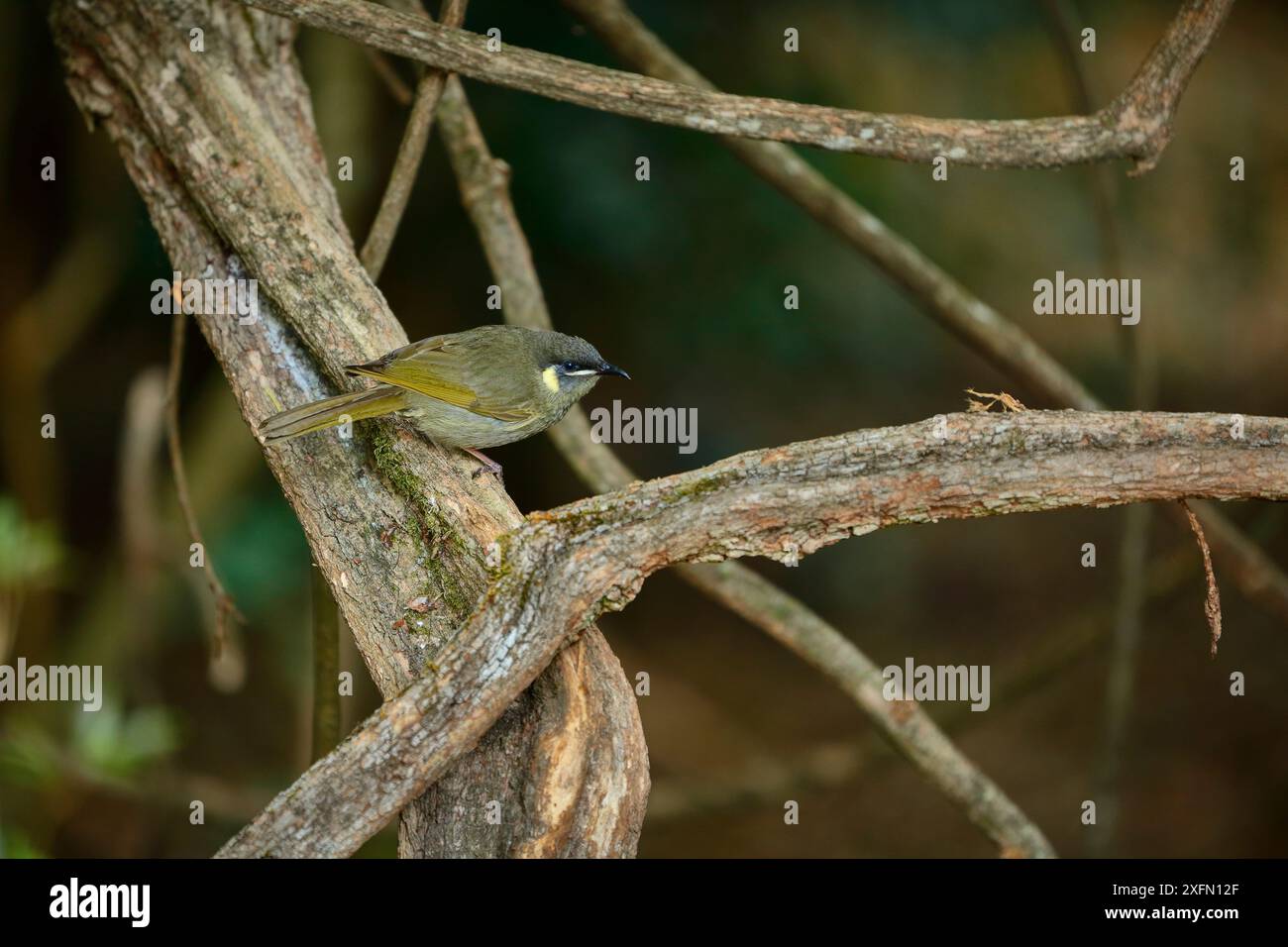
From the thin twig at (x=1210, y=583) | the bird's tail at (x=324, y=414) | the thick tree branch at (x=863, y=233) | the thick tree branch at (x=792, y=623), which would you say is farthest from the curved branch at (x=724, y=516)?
the thick tree branch at (x=863, y=233)

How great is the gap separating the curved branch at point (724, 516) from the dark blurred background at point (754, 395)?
2460 millimetres

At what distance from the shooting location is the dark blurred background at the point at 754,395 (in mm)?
5781

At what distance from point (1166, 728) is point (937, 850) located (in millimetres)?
1742

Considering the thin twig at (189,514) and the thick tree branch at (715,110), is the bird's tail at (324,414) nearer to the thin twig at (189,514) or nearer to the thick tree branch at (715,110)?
the thin twig at (189,514)

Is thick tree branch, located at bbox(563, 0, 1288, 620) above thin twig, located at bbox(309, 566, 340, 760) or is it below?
above

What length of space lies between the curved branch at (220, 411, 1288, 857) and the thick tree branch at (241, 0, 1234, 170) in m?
1.19

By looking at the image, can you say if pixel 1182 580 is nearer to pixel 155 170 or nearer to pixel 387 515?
pixel 387 515

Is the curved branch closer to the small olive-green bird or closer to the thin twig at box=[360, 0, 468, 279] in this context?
the small olive-green bird

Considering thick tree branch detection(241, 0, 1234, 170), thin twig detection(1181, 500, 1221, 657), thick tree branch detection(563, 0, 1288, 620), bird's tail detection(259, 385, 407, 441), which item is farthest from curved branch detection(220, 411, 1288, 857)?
thick tree branch detection(563, 0, 1288, 620)

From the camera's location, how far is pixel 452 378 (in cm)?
359

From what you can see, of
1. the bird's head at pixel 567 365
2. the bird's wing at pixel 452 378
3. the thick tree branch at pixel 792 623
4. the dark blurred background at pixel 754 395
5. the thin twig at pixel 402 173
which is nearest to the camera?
the bird's wing at pixel 452 378

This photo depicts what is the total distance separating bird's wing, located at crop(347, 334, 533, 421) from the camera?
3289mm

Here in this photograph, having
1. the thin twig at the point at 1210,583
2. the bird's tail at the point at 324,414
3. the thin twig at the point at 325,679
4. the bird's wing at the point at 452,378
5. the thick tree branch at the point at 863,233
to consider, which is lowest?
the thin twig at the point at 325,679

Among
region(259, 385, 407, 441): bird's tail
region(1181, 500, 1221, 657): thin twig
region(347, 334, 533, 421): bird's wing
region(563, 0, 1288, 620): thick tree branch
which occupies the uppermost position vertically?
region(563, 0, 1288, 620): thick tree branch
